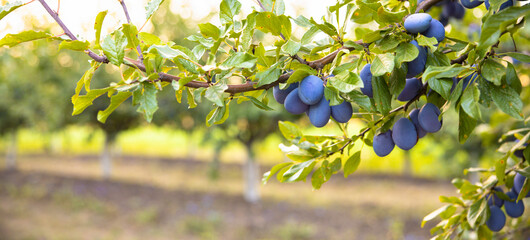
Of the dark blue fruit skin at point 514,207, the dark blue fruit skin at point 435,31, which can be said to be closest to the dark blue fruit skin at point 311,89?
the dark blue fruit skin at point 435,31

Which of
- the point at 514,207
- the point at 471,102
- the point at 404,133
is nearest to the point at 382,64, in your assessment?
the point at 471,102

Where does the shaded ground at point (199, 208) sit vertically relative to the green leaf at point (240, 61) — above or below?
below

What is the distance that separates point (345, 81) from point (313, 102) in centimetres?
8

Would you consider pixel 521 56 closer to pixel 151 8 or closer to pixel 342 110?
pixel 342 110

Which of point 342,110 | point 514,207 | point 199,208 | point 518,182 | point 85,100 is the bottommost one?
point 199,208

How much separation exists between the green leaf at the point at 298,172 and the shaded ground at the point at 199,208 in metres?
4.91

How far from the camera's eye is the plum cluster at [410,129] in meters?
0.87

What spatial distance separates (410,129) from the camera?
91cm

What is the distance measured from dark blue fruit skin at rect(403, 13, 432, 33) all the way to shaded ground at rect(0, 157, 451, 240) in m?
5.24

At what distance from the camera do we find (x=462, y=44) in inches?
31.2

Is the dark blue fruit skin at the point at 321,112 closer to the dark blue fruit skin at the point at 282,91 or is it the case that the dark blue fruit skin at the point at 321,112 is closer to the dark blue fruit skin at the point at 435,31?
the dark blue fruit skin at the point at 282,91

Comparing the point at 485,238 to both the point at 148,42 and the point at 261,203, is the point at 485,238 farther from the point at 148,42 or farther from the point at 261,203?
the point at 261,203

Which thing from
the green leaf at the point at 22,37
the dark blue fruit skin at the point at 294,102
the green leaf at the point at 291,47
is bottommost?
the dark blue fruit skin at the point at 294,102

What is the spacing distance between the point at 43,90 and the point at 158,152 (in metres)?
9.60
